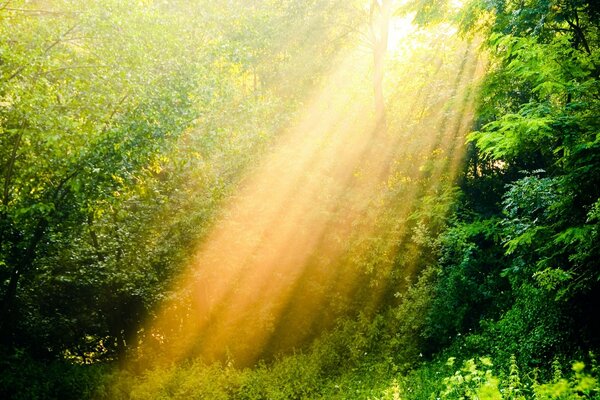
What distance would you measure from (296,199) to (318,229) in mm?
1297

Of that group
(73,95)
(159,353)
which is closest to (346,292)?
(159,353)

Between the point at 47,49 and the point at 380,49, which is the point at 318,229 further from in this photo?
the point at 47,49

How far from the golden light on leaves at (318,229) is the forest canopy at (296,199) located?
0.08 meters

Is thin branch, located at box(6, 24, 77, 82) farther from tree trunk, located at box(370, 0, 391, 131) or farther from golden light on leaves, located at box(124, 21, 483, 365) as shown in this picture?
tree trunk, located at box(370, 0, 391, 131)

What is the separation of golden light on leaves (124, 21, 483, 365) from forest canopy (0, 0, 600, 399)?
8 cm

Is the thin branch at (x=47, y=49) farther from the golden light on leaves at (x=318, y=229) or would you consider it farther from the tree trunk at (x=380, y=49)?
the tree trunk at (x=380, y=49)

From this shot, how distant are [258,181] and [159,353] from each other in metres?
6.90

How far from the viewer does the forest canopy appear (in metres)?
7.36

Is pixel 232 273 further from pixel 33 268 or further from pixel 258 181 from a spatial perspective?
pixel 33 268

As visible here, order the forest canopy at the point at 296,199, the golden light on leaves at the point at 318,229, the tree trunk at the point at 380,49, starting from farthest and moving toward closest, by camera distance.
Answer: the tree trunk at the point at 380,49 → the golden light on leaves at the point at 318,229 → the forest canopy at the point at 296,199

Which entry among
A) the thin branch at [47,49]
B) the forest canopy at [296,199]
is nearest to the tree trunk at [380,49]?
the forest canopy at [296,199]

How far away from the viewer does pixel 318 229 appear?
559 inches

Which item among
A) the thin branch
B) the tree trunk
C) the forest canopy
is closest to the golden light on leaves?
the forest canopy

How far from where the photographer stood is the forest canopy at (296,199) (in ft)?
24.2
